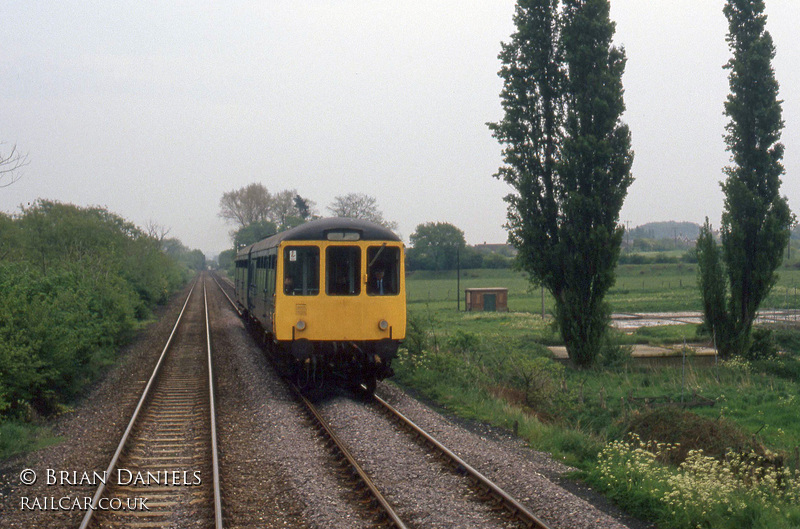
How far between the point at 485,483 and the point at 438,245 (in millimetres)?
70390

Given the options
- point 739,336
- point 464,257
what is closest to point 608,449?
point 739,336

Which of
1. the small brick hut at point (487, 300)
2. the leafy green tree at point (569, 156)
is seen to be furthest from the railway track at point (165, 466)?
the small brick hut at point (487, 300)

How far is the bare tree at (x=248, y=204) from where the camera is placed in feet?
261

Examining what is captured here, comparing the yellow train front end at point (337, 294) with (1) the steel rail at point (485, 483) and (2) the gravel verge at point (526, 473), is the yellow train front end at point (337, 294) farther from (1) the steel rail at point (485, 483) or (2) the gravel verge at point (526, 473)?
(1) the steel rail at point (485, 483)

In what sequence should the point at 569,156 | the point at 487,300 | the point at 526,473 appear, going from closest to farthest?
the point at 526,473, the point at 569,156, the point at 487,300

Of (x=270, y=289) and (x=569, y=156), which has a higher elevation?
(x=569, y=156)

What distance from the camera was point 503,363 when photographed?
1527 centimetres

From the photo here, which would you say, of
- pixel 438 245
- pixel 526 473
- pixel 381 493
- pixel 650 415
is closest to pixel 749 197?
pixel 650 415

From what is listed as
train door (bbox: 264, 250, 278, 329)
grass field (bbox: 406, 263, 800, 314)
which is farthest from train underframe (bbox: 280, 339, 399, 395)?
grass field (bbox: 406, 263, 800, 314)

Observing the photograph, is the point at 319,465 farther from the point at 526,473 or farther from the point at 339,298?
the point at 339,298

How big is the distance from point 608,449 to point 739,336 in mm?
14745

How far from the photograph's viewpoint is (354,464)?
7145 millimetres

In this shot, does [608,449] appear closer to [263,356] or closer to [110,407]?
[110,407]

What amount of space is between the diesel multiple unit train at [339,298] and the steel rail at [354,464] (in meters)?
0.91
